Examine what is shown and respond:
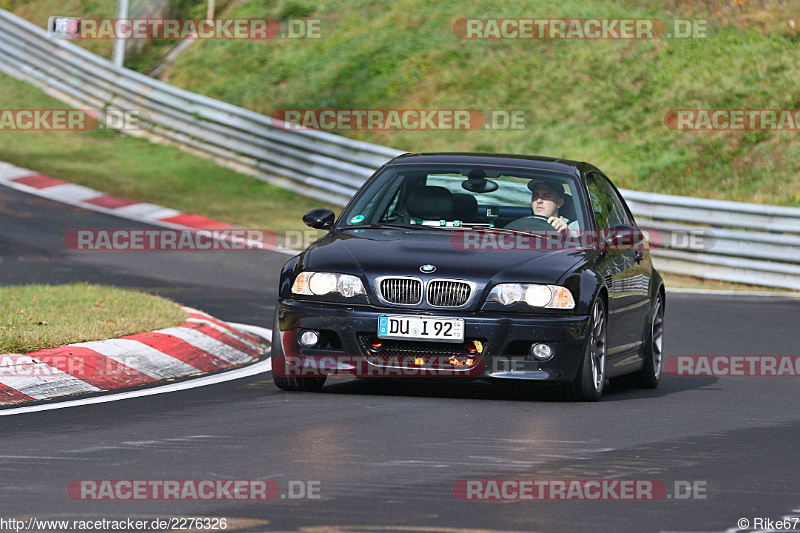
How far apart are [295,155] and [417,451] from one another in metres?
17.1

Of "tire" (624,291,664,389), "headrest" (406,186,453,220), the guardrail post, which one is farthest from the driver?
the guardrail post

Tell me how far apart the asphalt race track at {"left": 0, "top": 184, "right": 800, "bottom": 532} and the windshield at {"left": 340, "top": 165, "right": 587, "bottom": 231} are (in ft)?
3.40

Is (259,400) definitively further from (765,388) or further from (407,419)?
(765,388)

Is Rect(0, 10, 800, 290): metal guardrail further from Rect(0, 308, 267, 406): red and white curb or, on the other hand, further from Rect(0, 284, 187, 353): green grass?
Rect(0, 308, 267, 406): red and white curb

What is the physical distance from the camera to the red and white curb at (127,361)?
29.1 ft

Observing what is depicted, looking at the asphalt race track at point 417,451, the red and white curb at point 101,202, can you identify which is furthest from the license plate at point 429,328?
the red and white curb at point 101,202

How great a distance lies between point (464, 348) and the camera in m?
8.73

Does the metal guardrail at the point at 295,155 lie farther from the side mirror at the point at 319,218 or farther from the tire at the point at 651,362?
the side mirror at the point at 319,218

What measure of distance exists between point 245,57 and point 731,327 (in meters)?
18.8

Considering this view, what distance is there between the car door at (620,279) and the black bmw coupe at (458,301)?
0.03m

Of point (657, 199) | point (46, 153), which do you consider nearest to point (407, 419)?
point (657, 199)

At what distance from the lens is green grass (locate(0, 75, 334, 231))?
22.3 meters

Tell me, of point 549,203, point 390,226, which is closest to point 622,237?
point 549,203

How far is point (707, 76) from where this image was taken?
2606 cm
